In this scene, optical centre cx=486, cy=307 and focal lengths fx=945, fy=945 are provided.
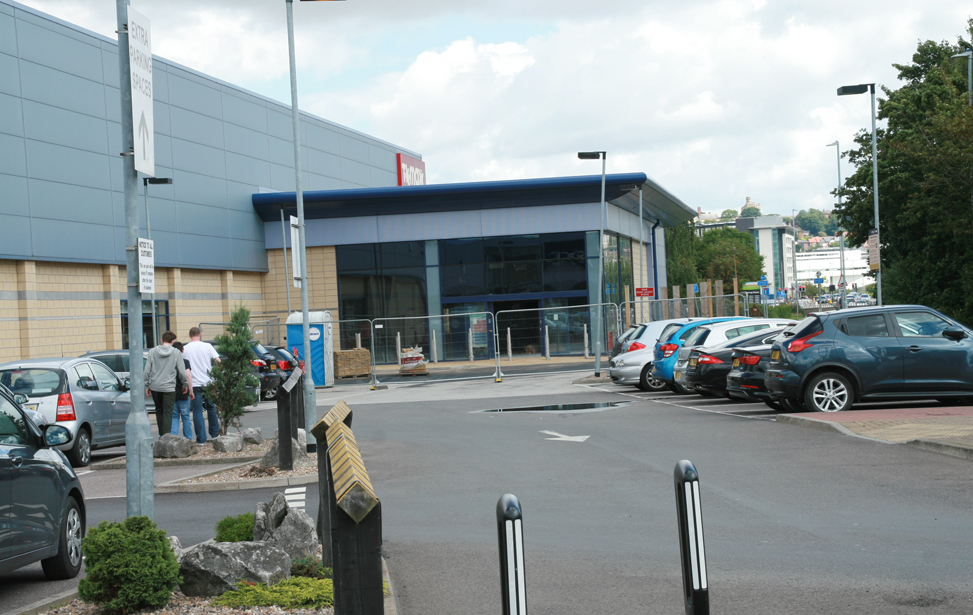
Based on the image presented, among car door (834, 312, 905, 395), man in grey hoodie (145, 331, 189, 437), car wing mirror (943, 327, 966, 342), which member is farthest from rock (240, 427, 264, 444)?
car wing mirror (943, 327, 966, 342)

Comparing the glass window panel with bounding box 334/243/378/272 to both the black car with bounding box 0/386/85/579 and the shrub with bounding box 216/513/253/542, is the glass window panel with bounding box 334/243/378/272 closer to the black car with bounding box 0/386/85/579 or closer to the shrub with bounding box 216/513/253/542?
the black car with bounding box 0/386/85/579

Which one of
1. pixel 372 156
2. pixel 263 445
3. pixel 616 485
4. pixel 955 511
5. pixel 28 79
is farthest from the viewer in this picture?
pixel 372 156

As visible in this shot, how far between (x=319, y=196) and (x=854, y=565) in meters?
36.8

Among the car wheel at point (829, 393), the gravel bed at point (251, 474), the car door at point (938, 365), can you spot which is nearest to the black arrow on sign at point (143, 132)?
the gravel bed at point (251, 474)

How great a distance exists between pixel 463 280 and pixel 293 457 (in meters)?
29.6

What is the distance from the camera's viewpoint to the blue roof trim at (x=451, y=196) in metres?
40.3

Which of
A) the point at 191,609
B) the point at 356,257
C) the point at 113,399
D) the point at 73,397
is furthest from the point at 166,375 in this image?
the point at 356,257

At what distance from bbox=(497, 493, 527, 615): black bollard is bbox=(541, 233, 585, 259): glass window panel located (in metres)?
37.5

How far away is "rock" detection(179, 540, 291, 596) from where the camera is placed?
5.71m

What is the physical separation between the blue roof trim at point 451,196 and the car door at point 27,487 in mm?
34316

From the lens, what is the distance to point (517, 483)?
10.4 m

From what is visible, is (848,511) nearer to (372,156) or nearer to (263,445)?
(263,445)

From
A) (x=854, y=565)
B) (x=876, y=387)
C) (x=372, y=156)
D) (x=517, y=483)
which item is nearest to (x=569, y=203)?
(x=372, y=156)

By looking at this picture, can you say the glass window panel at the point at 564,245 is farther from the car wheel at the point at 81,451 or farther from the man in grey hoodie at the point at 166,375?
the car wheel at the point at 81,451
